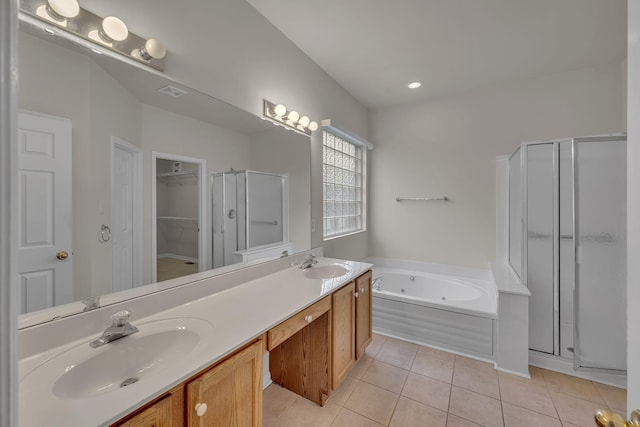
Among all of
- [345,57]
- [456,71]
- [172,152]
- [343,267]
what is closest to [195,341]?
[172,152]

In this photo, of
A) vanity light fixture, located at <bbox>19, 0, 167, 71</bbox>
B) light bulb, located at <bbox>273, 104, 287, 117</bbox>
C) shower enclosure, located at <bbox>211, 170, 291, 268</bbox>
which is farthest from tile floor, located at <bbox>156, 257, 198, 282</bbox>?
light bulb, located at <bbox>273, 104, 287, 117</bbox>

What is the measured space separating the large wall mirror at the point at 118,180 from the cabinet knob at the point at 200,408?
598mm

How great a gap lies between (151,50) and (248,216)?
102cm

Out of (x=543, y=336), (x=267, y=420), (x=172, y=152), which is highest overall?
(x=172, y=152)

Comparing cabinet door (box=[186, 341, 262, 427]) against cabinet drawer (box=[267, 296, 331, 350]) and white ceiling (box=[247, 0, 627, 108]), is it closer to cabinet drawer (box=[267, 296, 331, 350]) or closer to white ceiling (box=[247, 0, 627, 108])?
cabinet drawer (box=[267, 296, 331, 350])

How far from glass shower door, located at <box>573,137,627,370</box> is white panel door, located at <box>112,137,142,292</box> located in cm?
290

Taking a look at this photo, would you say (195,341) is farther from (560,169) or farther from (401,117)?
(401,117)

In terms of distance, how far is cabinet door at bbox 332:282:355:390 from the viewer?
172 cm

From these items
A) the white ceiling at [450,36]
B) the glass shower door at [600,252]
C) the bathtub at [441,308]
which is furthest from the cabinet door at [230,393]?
the glass shower door at [600,252]

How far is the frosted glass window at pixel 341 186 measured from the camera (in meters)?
3.01

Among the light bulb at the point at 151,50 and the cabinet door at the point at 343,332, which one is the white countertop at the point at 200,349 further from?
the light bulb at the point at 151,50

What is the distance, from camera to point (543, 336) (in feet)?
7.12

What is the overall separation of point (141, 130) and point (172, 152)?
158 millimetres

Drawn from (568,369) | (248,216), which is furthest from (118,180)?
(568,369)
